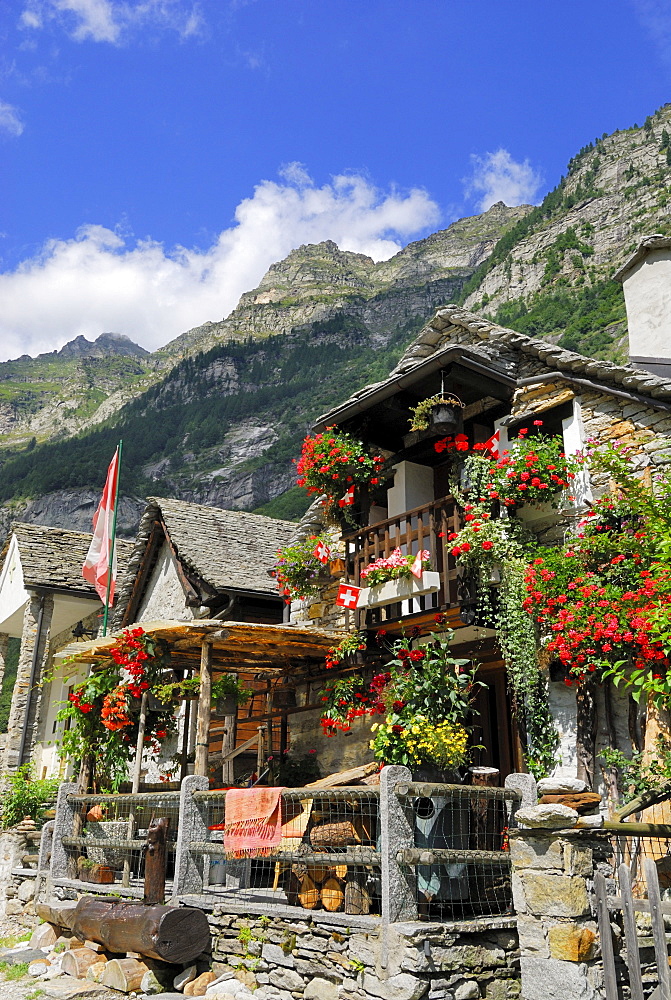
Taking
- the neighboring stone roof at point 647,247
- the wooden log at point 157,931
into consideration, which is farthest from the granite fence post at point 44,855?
the neighboring stone roof at point 647,247

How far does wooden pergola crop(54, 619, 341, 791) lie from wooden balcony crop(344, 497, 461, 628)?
1010mm

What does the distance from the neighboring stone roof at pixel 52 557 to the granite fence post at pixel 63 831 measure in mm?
7618

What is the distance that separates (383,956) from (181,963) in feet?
8.54

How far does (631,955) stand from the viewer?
5.95 m

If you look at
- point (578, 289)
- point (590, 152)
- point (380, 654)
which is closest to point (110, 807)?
point (380, 654)

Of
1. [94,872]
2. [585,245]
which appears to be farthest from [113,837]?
[585,245]

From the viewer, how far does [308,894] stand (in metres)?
7.55

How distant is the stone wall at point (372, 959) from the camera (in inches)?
248

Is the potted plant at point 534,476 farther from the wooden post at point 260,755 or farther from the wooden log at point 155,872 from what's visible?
the wooden log at point 155,872

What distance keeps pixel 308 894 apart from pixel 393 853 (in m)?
1.40

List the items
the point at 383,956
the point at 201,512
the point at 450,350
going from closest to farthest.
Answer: the point at 383,956
the point at 450,350
the point at 201,512

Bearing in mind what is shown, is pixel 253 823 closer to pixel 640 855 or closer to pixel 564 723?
pixel 564 723

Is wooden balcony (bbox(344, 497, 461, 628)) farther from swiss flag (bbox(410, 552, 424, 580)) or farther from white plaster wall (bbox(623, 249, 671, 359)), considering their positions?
white plaster wall (bbox(623, 249, 671, 359))

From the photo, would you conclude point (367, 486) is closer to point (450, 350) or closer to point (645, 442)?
point (450, 350)
